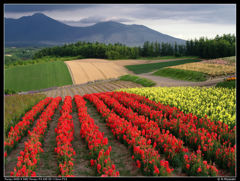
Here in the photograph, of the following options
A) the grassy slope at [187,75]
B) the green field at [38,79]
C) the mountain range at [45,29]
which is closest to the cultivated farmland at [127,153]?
the mountain range at [45,29]

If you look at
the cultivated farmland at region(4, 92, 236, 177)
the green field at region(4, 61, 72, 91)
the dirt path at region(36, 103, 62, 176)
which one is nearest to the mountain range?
the cultivated farmland at region(4, 92, 236, 177)

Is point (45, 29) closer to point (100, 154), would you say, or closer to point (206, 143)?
point (100, 154)

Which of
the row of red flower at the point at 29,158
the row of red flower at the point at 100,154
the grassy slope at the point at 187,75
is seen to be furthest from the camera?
the grassy slope at the point at 187,75

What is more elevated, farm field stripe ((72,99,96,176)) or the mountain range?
the mountain range

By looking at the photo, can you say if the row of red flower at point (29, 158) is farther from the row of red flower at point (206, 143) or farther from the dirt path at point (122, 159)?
the row of red flower at point (206, 143)

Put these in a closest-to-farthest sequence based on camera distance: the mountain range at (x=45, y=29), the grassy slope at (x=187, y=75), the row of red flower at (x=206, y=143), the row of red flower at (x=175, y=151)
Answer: the row of red flower at (x=175, y=151) < the row of red flower at (x=206, y=143) < the mountain range at (x=45, y=29) < the grassy slope at (x=187, y=75)

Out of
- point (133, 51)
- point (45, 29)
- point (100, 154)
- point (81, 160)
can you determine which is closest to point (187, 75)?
point (45, 29)

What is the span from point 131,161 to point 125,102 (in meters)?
8.30

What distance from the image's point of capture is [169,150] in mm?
5836

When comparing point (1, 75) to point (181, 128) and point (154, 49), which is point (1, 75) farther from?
point (154, 49)

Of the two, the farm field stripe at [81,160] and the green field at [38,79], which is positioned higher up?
the green field at [38,79]

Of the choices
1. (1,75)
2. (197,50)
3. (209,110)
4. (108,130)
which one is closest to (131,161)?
(108,130)

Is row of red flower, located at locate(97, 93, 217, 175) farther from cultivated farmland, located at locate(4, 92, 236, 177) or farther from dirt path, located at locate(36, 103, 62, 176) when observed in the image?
dirt path, located at locate(36, 103, 62, 176)

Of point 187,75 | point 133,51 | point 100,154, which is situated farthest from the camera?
point 133,51
